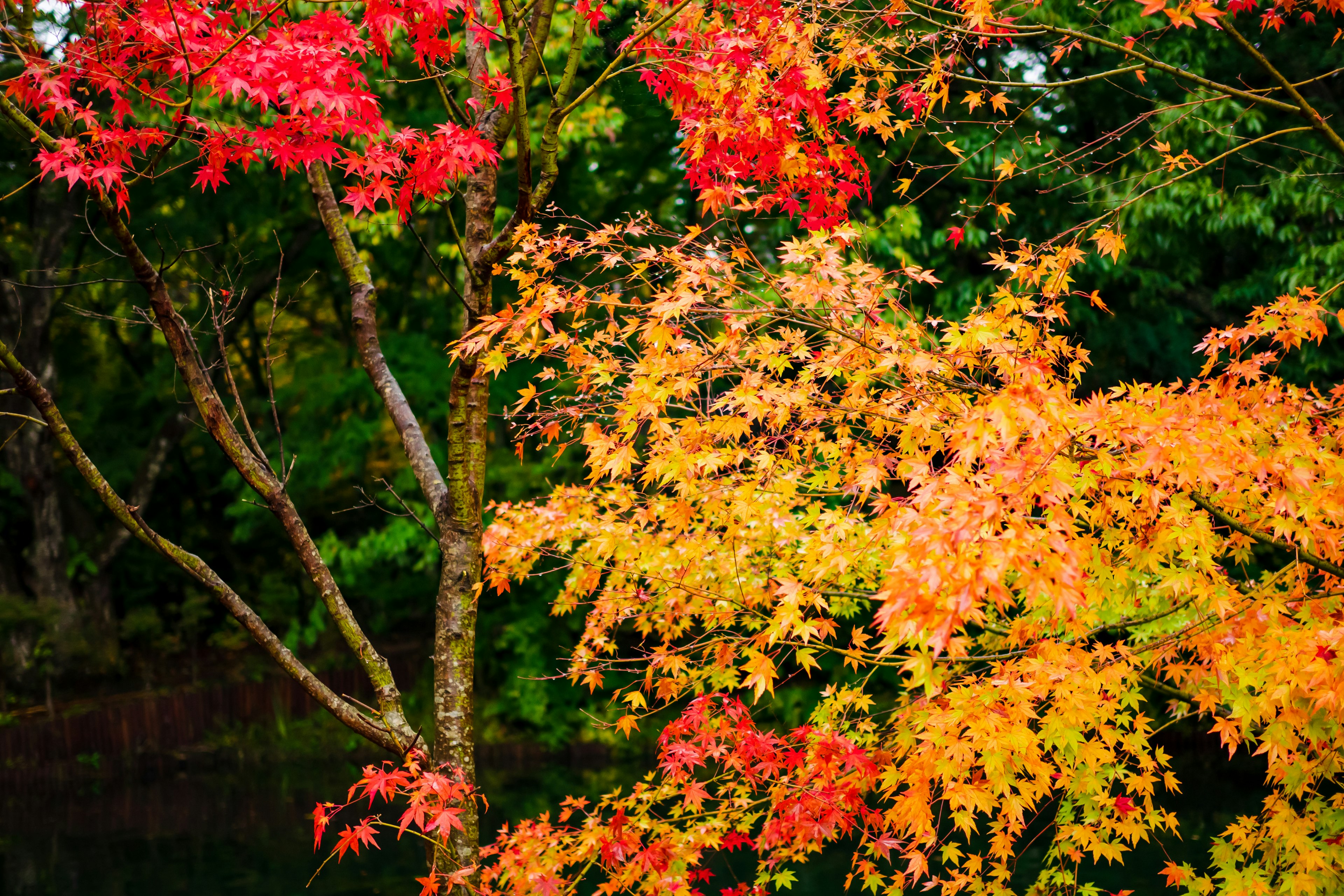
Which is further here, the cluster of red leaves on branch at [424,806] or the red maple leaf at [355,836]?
the red maple leaf at [355,836]

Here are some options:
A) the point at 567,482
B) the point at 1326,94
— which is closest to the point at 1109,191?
the point at 1326,94

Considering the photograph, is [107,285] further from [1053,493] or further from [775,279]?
[1053,493]

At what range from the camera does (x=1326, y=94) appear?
9.61 meters

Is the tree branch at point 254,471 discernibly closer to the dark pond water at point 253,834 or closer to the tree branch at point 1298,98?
the tree branch at point 1298,98

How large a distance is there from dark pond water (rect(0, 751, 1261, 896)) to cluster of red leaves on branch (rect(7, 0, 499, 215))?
22.4ft

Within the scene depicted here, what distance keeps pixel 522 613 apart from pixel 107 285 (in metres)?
7.85

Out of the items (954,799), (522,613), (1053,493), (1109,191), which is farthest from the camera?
(522,613)

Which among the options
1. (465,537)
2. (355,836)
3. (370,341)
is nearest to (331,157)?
(370,341)

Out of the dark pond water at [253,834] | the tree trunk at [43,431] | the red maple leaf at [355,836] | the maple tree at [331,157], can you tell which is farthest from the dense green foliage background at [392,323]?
the red maple leaf at [355,836]

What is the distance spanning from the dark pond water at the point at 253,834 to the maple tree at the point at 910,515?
16.4 feet

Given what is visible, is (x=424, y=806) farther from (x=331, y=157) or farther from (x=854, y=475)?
(x=331, y=157)

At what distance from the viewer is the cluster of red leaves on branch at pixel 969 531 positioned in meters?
2.49

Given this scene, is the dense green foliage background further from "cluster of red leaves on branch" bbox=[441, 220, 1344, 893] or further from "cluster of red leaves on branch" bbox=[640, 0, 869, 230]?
"cluster of red leaves on branch" bbox=[441, 220, 1344, 893]

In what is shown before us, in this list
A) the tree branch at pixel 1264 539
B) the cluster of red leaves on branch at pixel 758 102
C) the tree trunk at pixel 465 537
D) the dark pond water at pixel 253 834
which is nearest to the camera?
the tree branch at pixel 1264 539
